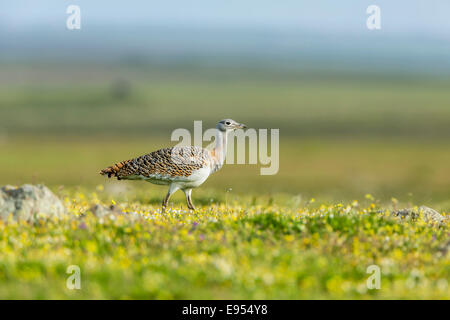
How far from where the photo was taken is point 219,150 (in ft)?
57.4

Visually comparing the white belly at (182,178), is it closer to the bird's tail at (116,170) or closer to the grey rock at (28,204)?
the bird's tail at (116,170)

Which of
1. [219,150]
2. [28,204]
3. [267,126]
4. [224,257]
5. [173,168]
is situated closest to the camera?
[224,257]

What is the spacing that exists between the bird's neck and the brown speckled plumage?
278 millimetres

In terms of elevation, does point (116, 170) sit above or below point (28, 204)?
above

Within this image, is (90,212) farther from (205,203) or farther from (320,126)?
(320,126)

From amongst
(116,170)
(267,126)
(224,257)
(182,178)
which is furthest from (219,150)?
(267,126)

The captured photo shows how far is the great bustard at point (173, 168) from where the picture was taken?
16594 millimetres

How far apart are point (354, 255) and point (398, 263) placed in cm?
74

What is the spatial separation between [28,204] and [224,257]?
4.41m

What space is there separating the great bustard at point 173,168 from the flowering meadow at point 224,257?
289 centimetres

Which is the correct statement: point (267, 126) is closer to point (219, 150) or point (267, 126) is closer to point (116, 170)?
point (219, 150)

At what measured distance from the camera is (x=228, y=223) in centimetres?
1266
